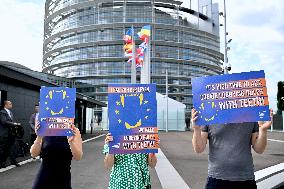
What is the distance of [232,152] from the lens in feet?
10.3

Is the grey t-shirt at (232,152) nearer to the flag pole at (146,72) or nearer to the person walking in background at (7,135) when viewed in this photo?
the person walking in background at (7,135)

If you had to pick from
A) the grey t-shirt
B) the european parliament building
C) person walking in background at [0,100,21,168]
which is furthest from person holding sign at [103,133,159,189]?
the european parliament building

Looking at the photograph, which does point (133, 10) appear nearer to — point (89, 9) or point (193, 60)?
point (89, 9)

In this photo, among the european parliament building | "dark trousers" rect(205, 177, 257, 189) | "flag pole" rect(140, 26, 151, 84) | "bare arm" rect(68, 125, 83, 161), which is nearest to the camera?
"dark trousers" rect(205, 177, 257, 189)

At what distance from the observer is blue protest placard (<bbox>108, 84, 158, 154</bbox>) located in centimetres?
334

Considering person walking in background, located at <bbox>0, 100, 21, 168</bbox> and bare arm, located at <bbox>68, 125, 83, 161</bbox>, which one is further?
person walking in background, located at <bbox>0, 100, 21, 168</bbox>

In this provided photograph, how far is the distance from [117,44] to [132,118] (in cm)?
→ 8660

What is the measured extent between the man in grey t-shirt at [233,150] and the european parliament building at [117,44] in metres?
81.7

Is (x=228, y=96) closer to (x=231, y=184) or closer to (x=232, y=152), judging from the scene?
(x=232, y=152)

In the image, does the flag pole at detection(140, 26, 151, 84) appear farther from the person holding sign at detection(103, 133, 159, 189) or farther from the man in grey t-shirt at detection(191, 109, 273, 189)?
the man in grey t-shirt at detection(191, 109, 273, 189)

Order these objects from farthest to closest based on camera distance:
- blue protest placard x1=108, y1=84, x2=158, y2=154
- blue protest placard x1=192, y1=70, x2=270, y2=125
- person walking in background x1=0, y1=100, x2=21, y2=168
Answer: person walking in background x1=0, y1=100, x2=21, y2=168 → blue protest placard x1=108, y1=84, x2=158, y2=154 → blue protest placard x1=192, y1=70, x2=270, y2=125

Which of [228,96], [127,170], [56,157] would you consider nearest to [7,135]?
[56,157]

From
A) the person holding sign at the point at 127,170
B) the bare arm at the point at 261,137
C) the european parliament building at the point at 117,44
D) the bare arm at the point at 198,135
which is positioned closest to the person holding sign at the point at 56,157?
the person holding sign at the point at 127,170

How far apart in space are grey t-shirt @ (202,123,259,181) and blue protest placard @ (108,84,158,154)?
59cm
